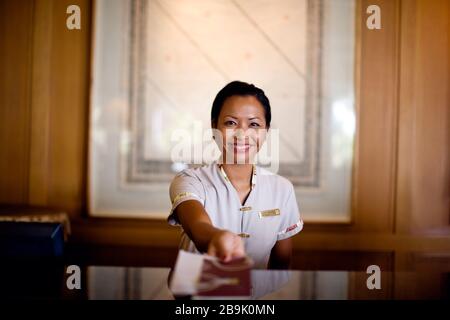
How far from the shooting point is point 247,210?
1454mm

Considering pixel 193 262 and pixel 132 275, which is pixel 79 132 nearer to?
pixel 132 275

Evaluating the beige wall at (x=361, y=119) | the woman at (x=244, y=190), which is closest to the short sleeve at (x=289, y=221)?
the woman at (x=244, y=190)

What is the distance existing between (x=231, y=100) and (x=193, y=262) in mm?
683

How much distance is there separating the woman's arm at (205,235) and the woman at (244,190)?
0.21ft

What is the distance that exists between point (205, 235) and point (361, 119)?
1.70m

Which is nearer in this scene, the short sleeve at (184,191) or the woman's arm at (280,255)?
the short sleeve at (184,191)

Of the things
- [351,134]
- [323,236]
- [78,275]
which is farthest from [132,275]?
[351,134]

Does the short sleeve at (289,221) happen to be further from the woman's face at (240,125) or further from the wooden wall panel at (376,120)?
the wooden wall panel at (376,120)

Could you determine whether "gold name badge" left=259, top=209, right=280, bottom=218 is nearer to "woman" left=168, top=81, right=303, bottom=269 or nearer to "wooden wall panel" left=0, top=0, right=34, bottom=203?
"woman" left=168, top=81, right=303, bottom=269

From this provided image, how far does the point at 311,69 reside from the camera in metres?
2.48

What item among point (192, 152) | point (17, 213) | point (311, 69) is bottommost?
point (17, 213)

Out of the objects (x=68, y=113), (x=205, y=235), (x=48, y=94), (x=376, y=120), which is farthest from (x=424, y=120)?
(x=48, y=94)

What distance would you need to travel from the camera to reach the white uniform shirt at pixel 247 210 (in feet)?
4.73
